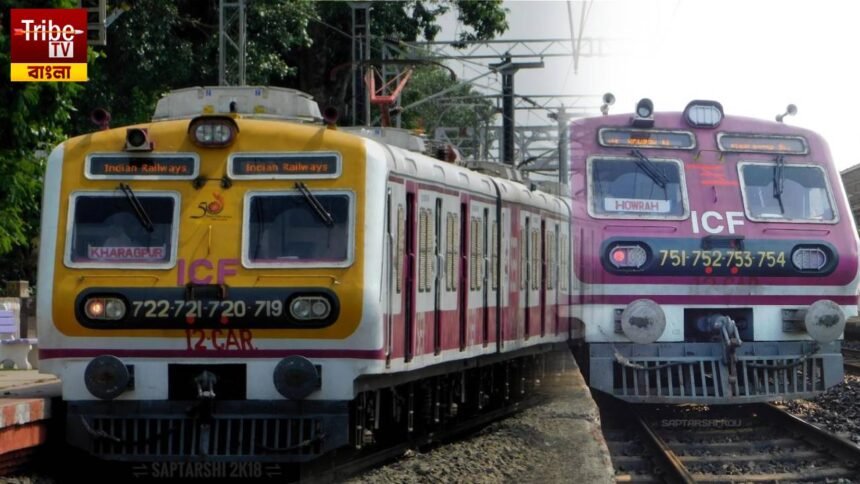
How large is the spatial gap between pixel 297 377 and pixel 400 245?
57.2 inches

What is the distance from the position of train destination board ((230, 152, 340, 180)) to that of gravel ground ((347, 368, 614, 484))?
213cm

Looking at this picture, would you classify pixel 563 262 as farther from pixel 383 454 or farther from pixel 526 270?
pixel 383 454

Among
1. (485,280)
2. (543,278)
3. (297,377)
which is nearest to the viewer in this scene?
(297,377)

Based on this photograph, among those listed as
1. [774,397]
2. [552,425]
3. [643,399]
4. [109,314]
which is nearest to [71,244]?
[109,314]

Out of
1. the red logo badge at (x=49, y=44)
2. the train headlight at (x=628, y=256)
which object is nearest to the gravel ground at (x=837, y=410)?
the train headlight at (x=628, y=256)

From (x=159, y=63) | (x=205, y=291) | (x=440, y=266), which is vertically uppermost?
(x=159, y=63)

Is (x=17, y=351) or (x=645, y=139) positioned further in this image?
(x=17, y=351)

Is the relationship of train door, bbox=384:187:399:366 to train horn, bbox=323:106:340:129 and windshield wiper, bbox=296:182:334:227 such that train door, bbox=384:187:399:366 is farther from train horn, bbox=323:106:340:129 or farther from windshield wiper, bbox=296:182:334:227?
train horn, bbox=323:106:340:129

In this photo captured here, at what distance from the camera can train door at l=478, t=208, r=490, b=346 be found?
13695mm

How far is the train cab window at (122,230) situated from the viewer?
403 inches

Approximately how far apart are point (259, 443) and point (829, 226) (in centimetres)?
677

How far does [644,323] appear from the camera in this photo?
14.0 metres

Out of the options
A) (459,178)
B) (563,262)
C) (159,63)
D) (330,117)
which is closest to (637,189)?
(459,178)

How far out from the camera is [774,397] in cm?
1409
